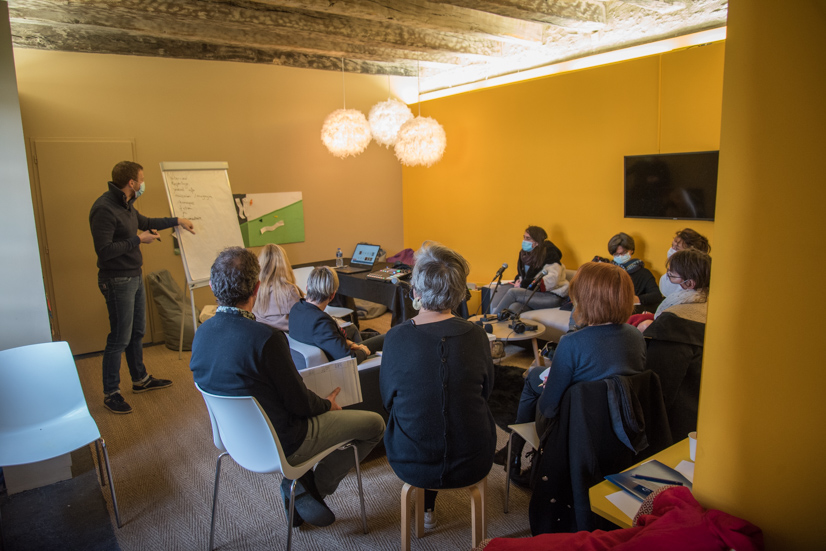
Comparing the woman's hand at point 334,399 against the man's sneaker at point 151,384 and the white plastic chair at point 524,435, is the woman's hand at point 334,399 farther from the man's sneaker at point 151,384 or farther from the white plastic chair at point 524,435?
the man's sneaker at point 151,384

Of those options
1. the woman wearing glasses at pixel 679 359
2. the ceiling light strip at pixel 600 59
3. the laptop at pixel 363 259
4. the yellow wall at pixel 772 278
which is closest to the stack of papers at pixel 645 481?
the yellow wall at pixel 772 278

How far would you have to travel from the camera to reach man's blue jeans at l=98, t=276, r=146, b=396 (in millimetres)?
3814

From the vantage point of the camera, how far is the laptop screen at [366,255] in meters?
5.95

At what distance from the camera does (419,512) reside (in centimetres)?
239

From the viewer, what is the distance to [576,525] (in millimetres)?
2195

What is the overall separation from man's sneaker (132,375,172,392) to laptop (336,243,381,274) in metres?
2.03

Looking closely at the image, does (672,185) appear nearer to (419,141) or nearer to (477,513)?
(419,141)

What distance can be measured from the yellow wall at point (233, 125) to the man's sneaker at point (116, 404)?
6.21 feet

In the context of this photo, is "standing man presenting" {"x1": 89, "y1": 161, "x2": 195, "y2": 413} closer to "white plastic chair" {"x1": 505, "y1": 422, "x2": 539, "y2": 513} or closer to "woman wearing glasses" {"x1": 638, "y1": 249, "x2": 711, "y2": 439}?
"white plastic chair" {"x1": 505, "y1": 422, "x2": 539, "y2": 513}

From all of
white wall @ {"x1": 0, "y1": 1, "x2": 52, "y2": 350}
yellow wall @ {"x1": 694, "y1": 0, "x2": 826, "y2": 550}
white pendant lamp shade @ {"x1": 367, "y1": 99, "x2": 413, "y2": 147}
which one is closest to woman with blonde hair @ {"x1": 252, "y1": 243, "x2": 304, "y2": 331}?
white wall @ {"x1": 0, "y1": 1, "x2": 52, "y2": 350}

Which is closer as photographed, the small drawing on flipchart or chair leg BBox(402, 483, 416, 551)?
chair leg BBox(402, 483, 416, 551)

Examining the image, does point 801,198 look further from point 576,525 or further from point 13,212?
point 13,212

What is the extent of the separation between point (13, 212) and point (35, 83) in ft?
8.56

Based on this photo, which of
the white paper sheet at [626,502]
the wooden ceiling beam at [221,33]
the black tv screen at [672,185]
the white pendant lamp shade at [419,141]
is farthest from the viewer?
the white pendant lamp shade at [419,141]
